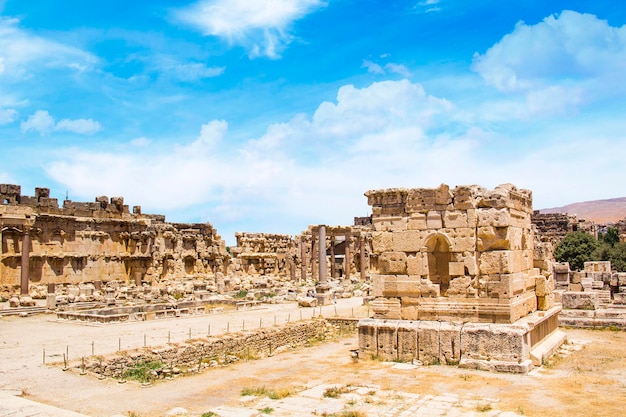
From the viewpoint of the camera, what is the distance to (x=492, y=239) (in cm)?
1096

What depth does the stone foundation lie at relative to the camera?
10.3 metres

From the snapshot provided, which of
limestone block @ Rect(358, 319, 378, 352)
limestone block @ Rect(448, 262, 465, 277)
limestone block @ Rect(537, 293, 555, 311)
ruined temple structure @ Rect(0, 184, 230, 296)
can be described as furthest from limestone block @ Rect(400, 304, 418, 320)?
ruined temple structure @ Rect(0, 184, 230, 296)

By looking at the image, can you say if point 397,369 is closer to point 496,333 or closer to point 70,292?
point 496,333

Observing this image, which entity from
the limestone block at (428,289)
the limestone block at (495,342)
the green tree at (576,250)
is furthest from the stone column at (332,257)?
the limestone block at (495,342)

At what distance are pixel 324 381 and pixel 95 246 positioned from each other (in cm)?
2765

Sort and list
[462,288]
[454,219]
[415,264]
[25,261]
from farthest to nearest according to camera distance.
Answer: [25,261]
[415,264]
[454,219]
[462,288]

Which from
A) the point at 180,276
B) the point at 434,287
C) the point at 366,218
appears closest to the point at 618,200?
the point at 366,218

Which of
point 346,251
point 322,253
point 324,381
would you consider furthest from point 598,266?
point 346,251

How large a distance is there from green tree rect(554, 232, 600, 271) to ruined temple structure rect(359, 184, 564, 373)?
29.7 meters

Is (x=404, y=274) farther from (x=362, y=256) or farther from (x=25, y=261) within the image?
(x=362, y=256)

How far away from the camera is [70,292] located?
2808cm

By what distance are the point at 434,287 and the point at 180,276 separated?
2766 cm

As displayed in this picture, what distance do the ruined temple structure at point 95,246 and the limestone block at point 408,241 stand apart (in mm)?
21074

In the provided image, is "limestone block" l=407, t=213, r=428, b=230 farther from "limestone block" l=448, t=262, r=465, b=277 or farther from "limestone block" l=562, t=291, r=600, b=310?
"limestone block" l=562, t=291, r=600, b=310
